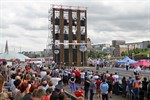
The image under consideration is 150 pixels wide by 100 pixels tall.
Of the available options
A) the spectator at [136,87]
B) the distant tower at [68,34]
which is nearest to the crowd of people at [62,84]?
the spectator at [136,87]

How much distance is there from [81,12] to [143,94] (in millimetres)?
62437

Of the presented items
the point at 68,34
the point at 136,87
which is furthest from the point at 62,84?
the point at 68,34

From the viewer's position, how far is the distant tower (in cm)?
7322

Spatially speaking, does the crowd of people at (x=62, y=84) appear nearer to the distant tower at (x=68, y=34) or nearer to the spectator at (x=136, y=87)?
the spectator at (x=136, y=87)

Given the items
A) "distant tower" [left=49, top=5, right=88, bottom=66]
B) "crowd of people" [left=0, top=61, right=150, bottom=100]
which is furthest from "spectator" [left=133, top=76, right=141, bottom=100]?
"distant tower" [left=49, top=5, right=88, bottom=66]

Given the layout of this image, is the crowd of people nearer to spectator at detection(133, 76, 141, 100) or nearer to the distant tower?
spectator at detection(133, 76, 141, 100)

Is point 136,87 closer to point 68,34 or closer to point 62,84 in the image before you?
point 62,84

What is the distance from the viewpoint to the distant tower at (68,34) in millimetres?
73219

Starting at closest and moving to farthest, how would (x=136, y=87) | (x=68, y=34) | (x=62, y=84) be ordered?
(x=62, y=84) < (x=136, y=87) < (x=68, y=34)

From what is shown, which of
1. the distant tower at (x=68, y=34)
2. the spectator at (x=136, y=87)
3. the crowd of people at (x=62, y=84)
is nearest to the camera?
the crowd of people at (x=62, y=84)

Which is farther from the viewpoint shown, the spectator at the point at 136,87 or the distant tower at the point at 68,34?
the distant tower at the point at 68,34

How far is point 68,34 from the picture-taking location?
250 ft

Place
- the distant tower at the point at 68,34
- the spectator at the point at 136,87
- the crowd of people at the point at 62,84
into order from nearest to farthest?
the crowd of people at the point at 62,84, the spectator at the point at 136,87, the distant tower at the point at 68,34

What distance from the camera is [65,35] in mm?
75250
